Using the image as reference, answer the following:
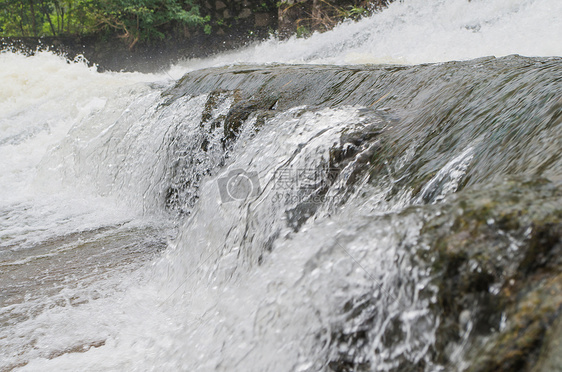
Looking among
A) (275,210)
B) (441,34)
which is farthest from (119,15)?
(275,210)

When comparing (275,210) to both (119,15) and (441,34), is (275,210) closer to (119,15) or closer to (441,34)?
(441,34)

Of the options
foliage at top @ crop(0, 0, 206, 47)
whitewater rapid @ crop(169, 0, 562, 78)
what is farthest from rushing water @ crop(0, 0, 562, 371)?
foliage at top @ crop(0, 0, 206, 47)

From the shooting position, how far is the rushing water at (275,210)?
1309 millimetres

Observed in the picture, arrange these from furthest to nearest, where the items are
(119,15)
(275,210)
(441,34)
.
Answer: (119,15) → (441,34) → (275,210)

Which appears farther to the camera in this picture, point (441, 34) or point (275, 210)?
point (441, 34)

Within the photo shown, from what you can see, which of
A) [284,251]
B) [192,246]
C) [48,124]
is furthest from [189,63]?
[284,251]

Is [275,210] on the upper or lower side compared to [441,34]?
lower

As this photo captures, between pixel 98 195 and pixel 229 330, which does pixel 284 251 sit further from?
pixel 98 195

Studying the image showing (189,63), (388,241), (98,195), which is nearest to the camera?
(388,241)

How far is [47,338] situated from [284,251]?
1.17 meters

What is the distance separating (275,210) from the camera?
2402mm

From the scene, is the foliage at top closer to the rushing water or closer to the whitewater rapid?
the whitewater rapid

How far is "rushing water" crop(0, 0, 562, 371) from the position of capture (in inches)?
51.5

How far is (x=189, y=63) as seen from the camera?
43.5ft
